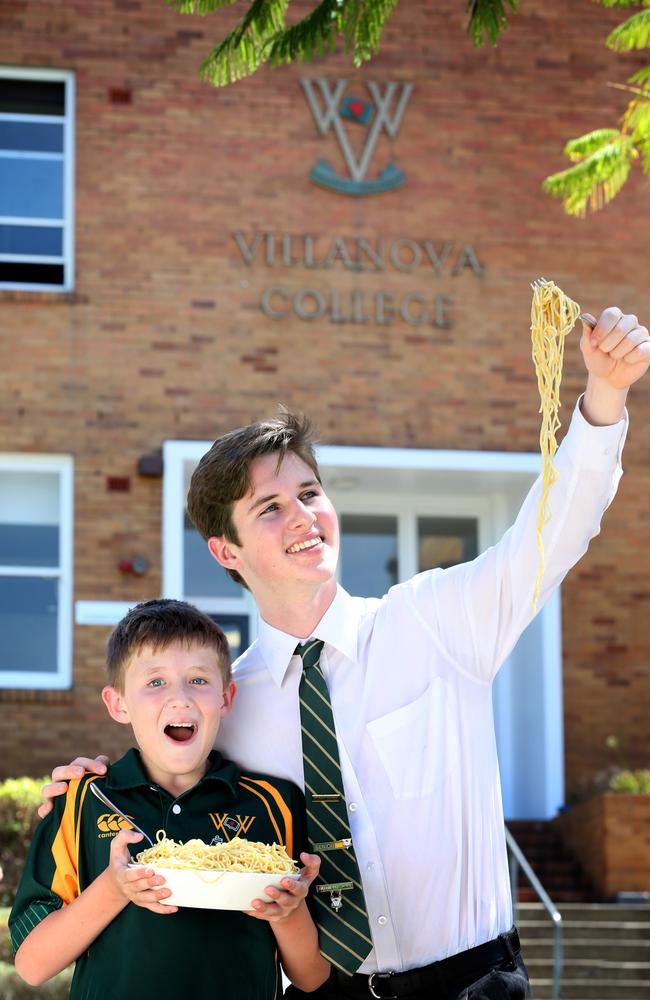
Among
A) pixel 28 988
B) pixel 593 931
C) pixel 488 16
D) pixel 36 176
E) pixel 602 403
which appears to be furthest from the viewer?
pixel 36 176

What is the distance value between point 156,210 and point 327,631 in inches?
423

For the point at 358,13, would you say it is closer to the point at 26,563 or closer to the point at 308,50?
the point at 308,50

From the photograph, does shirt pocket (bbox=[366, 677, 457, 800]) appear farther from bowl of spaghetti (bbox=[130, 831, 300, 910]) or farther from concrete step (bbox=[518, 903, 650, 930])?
concrete step (bbox=[518, 903, 650, 930])

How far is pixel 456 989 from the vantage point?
3.67 meters

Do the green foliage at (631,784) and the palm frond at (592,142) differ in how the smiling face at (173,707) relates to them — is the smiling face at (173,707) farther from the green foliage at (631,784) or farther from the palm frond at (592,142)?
the green foliage at (631,784)

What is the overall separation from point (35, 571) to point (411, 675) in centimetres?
1018

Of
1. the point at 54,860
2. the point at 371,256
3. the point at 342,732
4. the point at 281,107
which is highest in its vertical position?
the point at 281,107

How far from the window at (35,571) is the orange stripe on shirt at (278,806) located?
984 centimetres

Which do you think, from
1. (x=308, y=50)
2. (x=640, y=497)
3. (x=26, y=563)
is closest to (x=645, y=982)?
(x=640, y=497)

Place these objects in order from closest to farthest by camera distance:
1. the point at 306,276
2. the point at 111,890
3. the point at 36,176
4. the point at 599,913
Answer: the point at 111,890
the point at 599,913
the point at 306,276
the point at 36,176

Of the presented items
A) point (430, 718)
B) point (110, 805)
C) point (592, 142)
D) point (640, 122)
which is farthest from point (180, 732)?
point (592, 142)

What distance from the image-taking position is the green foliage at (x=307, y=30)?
5.55 m

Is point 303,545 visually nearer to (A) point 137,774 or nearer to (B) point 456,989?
(A) point 137,774

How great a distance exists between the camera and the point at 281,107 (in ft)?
47.6
